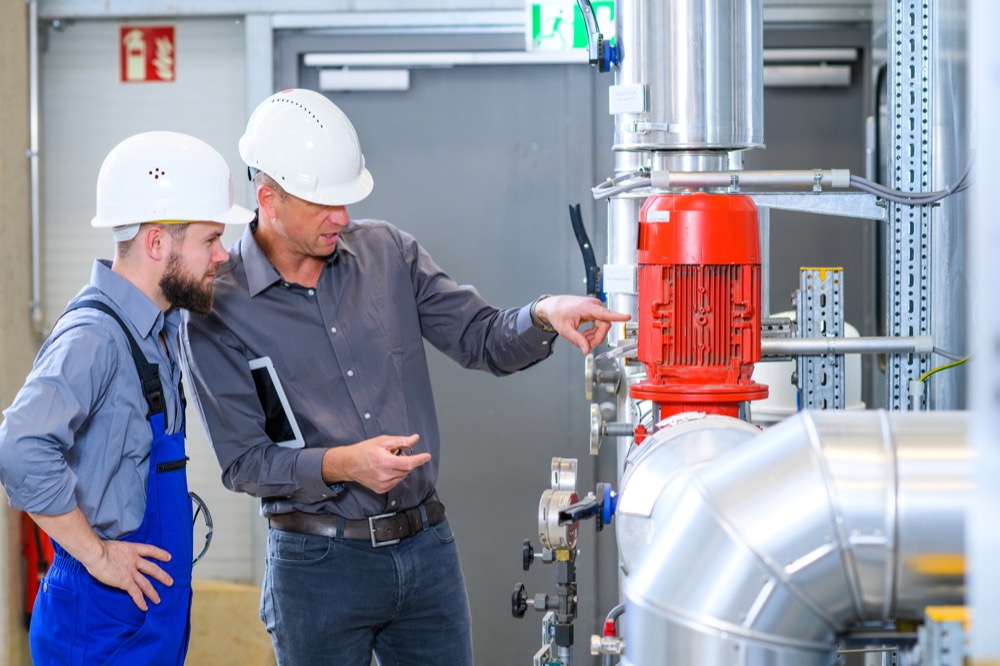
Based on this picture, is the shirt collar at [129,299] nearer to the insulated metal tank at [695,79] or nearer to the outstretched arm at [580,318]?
the outstretched arm at [580,318]

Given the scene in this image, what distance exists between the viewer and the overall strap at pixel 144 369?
6.10 feet

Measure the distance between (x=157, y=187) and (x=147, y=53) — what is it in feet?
6.79

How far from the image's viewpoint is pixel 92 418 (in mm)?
1833

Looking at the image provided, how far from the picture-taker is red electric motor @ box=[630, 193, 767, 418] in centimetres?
179

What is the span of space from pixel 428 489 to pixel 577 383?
1612 mm

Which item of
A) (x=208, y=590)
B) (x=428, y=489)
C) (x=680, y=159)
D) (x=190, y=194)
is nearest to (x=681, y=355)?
(x=680, y=159)

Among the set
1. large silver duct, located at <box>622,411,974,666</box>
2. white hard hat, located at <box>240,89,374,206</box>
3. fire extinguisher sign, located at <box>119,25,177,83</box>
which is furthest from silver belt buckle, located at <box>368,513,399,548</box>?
fire extinguisher sign, located at <box>119,25,177,83</box>

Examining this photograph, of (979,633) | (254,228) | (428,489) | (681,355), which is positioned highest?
(254,228)

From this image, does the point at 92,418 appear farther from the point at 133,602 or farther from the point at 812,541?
the point at 812,541

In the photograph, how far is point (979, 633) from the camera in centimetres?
70

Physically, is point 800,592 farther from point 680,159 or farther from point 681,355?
point 680,159

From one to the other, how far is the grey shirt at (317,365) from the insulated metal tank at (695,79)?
46cm

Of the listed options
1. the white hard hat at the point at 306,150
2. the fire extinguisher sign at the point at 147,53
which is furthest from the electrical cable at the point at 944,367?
the fire extinguisher sign at the point at 147,53

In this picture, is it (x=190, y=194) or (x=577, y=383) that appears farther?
(x=577, y=383)
